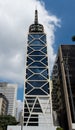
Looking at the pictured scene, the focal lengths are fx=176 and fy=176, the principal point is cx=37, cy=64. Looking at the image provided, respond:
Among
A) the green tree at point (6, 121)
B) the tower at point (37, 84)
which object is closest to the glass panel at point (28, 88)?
the tower at point (37, 84)

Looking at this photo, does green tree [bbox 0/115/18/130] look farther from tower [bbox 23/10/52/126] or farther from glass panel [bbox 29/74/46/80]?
glass panel [bbox 29/74/46/80]

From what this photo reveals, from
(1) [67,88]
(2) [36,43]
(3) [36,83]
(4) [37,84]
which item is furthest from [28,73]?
(1) [67,88]

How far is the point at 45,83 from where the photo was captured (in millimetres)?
114250

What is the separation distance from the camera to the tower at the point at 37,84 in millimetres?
103688

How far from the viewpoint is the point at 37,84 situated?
113250 mm

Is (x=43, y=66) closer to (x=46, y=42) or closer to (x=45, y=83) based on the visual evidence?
(x=45, y=83)

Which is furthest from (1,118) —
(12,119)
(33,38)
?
(33,38)

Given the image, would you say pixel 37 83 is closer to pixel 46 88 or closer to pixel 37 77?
pixel 37 77

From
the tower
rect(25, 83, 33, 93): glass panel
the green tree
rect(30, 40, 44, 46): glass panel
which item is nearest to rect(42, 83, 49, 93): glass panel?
the tower

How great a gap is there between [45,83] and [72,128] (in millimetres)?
47257

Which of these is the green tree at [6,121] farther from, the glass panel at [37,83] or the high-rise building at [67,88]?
the glass panel at [37,83]

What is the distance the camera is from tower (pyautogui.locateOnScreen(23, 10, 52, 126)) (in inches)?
4082

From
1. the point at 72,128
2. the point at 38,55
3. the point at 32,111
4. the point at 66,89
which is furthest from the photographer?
the point at 38,55

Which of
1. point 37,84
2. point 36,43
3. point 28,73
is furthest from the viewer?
point 36,43
